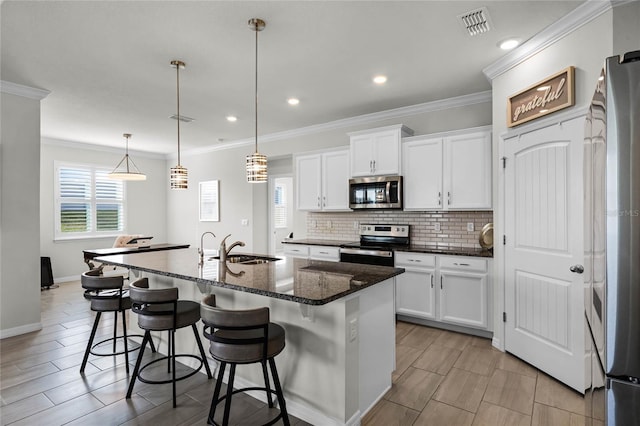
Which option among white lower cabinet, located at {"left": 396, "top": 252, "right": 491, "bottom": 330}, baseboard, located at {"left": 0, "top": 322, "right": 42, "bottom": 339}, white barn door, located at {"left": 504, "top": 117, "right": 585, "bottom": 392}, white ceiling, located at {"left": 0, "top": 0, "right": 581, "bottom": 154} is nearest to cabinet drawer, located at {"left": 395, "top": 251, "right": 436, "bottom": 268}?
white lower cabinet, located at {"left": 396, "top": 252, "right": 491, "bottom": 330}

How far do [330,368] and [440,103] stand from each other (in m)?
3.66

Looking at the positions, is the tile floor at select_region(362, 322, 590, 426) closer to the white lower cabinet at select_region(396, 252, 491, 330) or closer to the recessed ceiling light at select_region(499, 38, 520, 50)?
the white lower cabinet at select_region(396, 252, 491, 330)

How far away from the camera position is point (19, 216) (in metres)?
3.82

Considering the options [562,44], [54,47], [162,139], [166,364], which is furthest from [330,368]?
[162,139]

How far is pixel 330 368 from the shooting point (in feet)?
6.82

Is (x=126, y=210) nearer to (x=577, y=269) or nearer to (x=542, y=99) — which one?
(x=542, y=99)

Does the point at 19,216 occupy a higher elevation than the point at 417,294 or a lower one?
higher

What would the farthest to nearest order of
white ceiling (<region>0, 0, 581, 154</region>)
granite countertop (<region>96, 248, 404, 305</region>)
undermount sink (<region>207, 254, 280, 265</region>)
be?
undermount sink (<region>207, 254, 280, 265</region>), white ceiling (<region>0, 0, 581, 154</region>), granite countertop (<region>96, 248, 404, 305</region>)

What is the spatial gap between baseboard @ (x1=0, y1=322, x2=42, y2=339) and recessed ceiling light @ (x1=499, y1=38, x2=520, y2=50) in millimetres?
5753

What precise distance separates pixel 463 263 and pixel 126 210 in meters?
7.25

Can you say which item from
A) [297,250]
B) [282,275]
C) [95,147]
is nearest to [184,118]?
[297,250]

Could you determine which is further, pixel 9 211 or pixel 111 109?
pixel 111 109

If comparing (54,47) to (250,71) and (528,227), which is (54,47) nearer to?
(250,71)

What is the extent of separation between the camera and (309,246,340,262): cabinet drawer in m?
4.61
